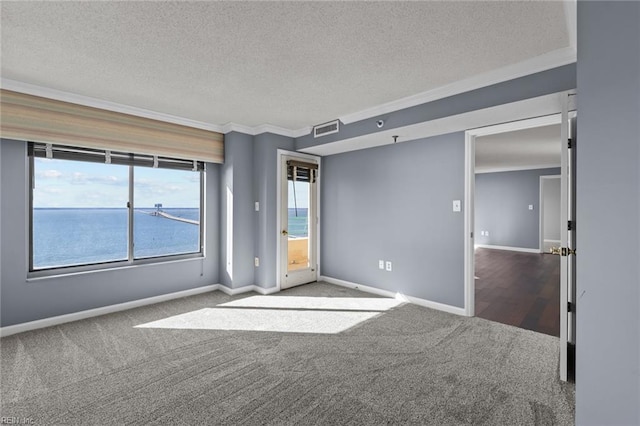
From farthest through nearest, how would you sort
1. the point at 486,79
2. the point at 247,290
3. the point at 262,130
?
the point at 247,290
the point at 262,130
the point at 486,79

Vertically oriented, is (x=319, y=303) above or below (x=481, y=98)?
below

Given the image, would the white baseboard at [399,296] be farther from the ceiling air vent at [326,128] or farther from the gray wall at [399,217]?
the ceiling air vent at [326,128]

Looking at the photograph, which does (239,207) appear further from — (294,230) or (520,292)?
(520,292)

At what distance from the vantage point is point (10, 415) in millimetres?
1844

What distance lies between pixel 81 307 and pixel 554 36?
5.09m

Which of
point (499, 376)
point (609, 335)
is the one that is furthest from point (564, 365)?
point (609, 335)

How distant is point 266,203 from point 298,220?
73 cm

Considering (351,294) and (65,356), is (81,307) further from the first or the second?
(351,294)

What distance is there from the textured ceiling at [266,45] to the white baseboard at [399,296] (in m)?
2.53

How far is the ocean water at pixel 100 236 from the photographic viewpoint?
3.27 m

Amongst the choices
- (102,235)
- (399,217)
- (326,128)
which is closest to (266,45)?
(326,128)

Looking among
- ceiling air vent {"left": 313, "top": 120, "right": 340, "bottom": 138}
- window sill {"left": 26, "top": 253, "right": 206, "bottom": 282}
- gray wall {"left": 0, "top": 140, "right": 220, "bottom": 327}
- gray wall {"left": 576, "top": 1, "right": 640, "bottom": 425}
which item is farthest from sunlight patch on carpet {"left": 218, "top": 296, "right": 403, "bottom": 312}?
gray wall {"left": 576, "top": 1, "right": 640, "bottom": 425}

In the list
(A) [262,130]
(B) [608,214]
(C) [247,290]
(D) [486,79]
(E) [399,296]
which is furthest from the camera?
(C) [247,290]

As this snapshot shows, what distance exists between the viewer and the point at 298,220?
4.97 metres
